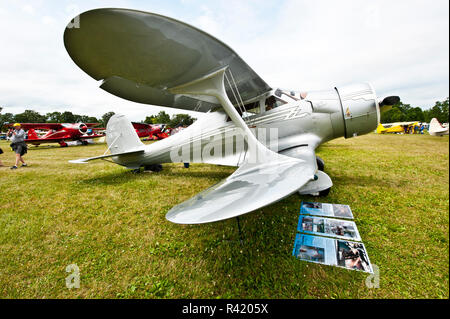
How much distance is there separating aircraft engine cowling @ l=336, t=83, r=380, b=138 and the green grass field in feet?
3.66

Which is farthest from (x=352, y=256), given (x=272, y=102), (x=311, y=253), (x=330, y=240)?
(x=272, y=102)

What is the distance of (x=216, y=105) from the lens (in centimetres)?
338

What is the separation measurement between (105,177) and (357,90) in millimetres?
5595

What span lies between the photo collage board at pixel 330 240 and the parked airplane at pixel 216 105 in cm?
43

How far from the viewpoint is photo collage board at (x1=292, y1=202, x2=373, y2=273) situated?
1535 mm

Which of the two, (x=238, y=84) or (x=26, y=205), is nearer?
(x=238, y=84)

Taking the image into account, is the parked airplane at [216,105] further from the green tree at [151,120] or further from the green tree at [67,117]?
the green tree at [67,117]

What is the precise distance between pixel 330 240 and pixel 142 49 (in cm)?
238

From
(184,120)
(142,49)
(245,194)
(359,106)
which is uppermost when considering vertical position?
(184,120)

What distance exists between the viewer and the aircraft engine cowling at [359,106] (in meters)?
2.86

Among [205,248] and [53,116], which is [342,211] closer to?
[205,248]
